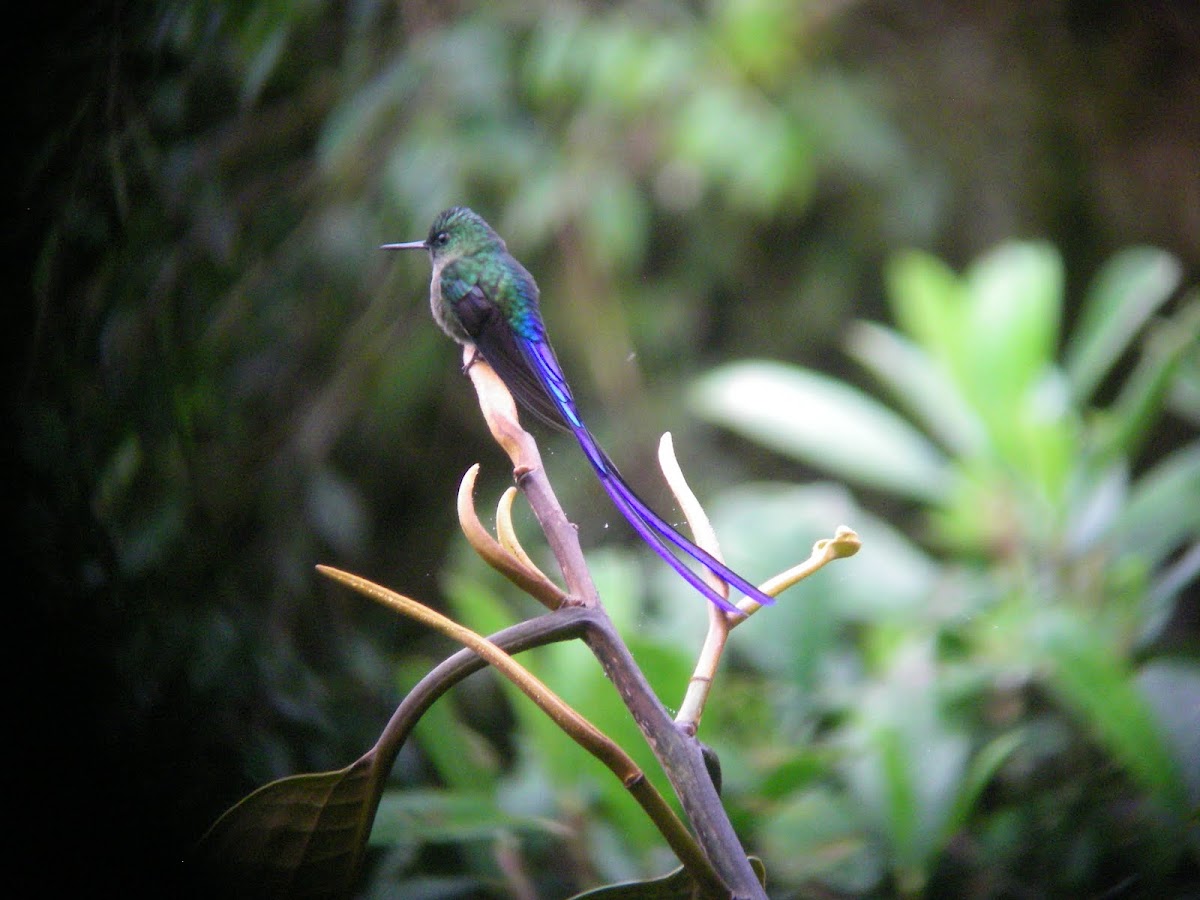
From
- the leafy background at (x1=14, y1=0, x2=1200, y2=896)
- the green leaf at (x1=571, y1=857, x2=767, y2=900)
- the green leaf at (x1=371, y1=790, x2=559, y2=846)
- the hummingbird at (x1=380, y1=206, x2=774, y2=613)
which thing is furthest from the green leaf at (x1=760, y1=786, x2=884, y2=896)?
the hummingbird at (x1=380, y1=206, x2=774, y2=613)

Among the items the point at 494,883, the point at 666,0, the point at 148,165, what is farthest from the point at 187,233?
the point at 666,0

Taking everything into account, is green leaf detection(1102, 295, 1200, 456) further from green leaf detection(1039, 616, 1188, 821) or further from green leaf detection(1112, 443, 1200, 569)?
green leaf detection(1039, 616, 1188, 821)

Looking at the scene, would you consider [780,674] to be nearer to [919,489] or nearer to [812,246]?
[919,489]

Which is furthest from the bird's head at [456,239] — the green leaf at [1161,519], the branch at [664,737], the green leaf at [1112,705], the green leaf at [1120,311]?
the green leaf at [1120,311]

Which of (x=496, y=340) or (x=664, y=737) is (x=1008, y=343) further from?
(x=664, y=737)

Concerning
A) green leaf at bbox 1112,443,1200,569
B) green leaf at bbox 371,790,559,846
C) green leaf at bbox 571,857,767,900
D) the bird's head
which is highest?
green leaf at bbox 1112,443,1200,569

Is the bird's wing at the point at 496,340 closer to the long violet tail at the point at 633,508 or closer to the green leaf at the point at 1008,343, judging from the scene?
the long violet tail at the point at 633,508

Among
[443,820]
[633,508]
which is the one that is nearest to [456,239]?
[633,508]
